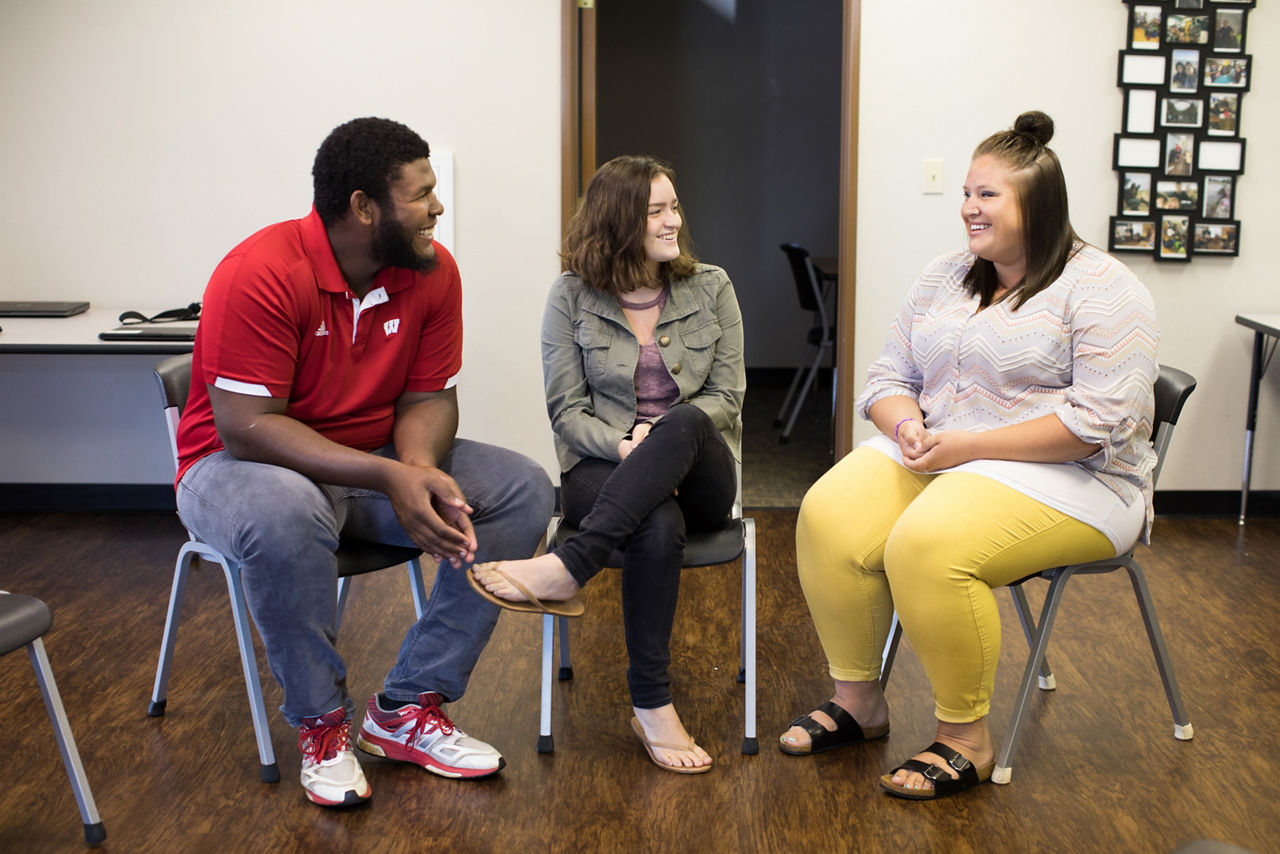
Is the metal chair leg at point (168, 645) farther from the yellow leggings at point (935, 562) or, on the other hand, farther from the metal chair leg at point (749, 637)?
the yellow leggings at point (935, 562)

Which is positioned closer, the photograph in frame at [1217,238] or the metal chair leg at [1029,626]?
the metal chair leg at [1029,626]

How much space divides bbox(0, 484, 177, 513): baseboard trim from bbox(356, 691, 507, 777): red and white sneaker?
2085 mm

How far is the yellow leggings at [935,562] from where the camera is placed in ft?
A: 6.80

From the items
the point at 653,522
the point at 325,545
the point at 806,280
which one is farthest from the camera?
the point at 806,280

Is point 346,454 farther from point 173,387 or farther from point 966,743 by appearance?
point 966,743

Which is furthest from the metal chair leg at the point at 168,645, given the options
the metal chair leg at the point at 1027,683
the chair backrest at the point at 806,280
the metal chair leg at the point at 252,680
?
the chair backrest at the point at 806,280

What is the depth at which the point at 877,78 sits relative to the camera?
3.77m

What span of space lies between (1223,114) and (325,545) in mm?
3134

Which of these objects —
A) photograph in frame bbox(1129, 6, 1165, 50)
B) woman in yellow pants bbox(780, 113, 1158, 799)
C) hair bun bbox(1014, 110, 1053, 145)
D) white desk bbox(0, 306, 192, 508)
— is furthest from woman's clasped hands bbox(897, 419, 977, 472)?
white desk bbox(0, 306, 192, 508)

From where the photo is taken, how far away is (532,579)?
83.0 inches

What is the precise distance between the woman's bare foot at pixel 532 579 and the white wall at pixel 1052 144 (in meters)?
2.03

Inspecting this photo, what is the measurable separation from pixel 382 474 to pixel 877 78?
235 cm

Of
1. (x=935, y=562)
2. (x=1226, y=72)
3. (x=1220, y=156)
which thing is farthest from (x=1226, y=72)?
(x=935, y=562)

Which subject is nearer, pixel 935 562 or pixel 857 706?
pixel 935 562
